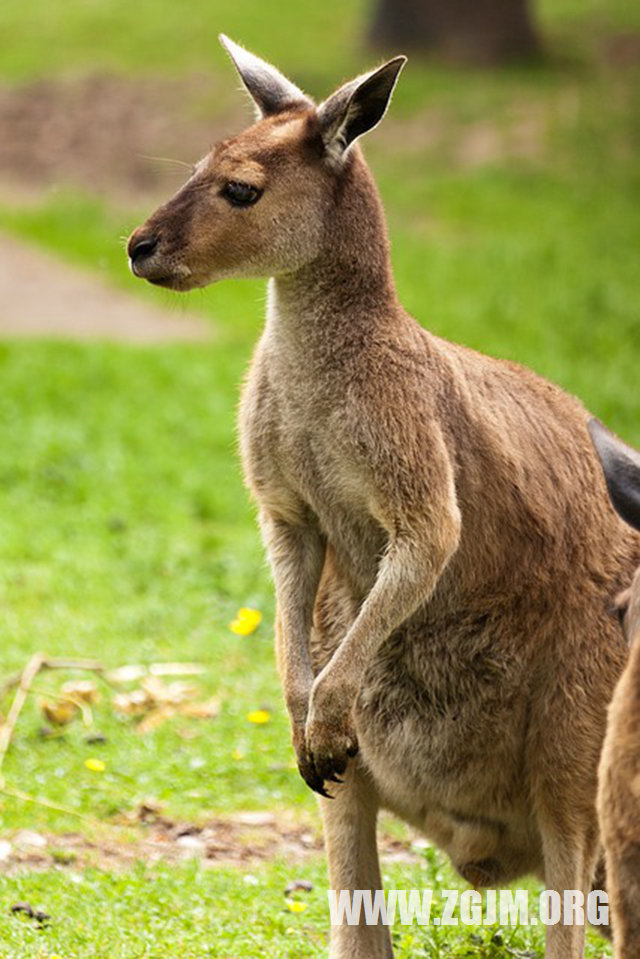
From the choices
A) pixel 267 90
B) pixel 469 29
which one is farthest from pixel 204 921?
pixel 469 29

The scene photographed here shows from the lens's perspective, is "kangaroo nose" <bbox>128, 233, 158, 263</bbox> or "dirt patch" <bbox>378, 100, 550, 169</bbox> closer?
"kangaroo nose" <bbox>128, 233, 158, 263</bbox>

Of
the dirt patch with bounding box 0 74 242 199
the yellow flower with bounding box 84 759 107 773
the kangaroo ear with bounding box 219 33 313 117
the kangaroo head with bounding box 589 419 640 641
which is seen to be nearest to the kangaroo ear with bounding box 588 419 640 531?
the kangaroo head with bounding box 589 419 640 641

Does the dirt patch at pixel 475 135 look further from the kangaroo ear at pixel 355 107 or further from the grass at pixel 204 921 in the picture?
the kangaroo ear at pixel 355 107

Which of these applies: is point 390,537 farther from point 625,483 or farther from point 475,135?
point 475,135

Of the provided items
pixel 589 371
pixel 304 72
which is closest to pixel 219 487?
pixel 589 371

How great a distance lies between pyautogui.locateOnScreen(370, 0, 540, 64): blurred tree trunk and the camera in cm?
1959

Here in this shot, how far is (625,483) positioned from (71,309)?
35.6ft

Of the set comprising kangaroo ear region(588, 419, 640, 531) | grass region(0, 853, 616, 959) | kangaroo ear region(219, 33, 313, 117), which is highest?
kangaroo ear region(219, 33, 313, 117)

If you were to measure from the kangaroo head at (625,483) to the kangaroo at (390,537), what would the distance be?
50 centimetres

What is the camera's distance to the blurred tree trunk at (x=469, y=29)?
1959 cm


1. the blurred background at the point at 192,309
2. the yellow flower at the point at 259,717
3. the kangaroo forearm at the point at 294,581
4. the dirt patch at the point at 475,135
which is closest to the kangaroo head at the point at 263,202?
the kangaroo forearm at the point at 294,581

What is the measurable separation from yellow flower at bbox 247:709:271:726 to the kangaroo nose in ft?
9.22

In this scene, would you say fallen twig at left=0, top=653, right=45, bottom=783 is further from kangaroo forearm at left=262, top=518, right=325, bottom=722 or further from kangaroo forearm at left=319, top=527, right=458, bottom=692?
kangaroo forearm at left=319, top=527, right=458, bottom=692

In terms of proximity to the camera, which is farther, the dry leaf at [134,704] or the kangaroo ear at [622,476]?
the dry leaf at [134,704]
